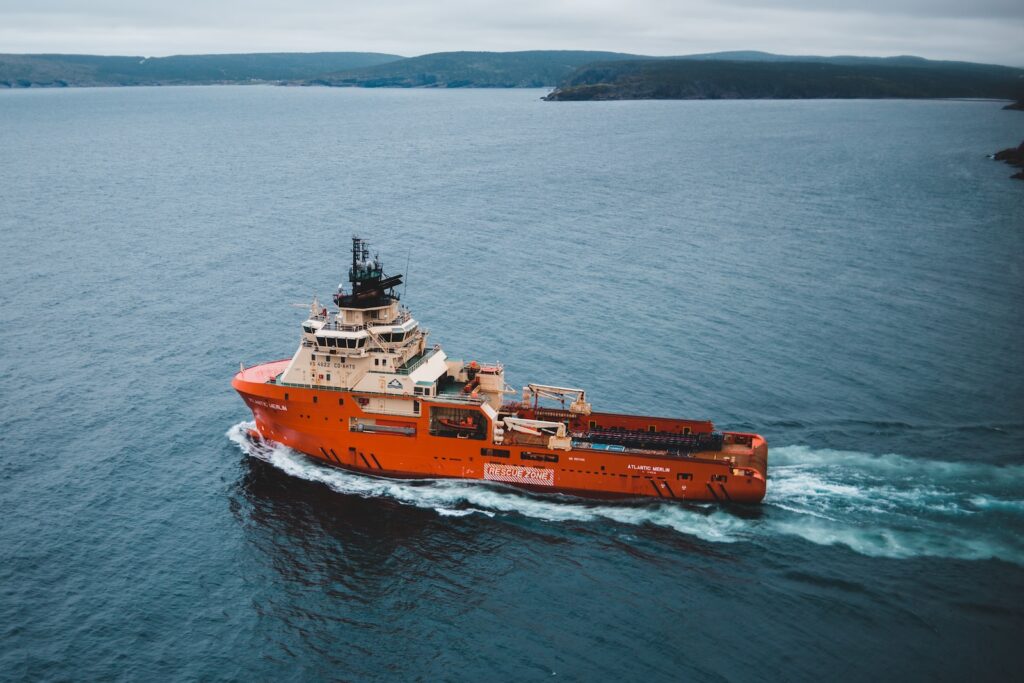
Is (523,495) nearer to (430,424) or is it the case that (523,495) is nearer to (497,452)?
(497,452)

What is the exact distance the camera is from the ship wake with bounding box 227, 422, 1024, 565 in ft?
132

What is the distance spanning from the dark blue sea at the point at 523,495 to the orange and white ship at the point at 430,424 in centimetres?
168

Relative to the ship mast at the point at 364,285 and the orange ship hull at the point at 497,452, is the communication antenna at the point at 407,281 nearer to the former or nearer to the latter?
the ship mast at the point at 364,285

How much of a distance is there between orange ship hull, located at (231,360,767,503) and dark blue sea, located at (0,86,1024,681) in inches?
51.5

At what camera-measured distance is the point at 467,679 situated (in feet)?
107

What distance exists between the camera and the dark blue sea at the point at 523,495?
3447 centimetres

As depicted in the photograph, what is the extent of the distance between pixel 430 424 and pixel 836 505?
71.4ft

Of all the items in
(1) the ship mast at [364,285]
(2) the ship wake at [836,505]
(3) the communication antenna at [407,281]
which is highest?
(1) the ship mast at [364,285]

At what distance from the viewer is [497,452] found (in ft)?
154

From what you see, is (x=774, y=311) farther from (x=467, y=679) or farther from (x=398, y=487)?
(x=467, y=679)

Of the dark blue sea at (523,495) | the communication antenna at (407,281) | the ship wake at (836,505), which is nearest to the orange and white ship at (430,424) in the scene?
the ship wake at (836,505)

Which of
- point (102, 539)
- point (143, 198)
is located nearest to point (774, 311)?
point (102, 539)

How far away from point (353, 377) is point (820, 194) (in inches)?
3643

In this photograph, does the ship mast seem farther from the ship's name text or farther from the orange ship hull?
the ship's name text
